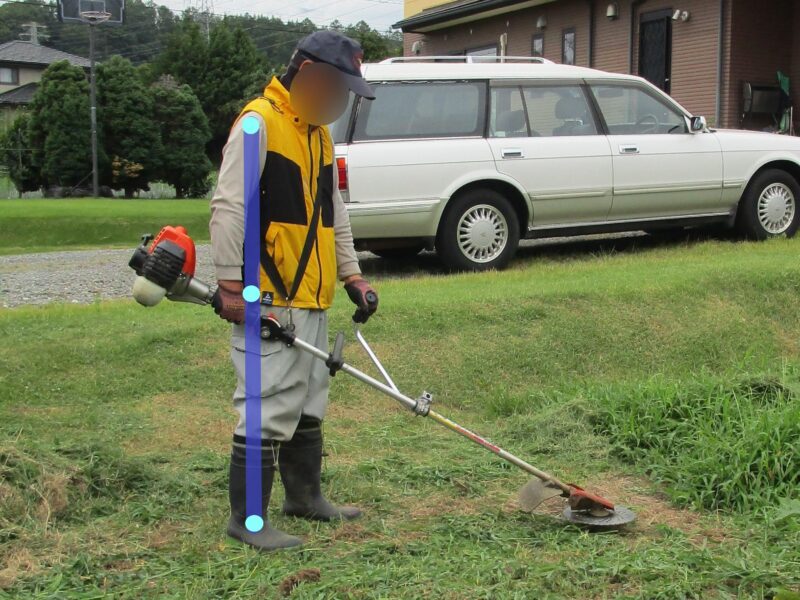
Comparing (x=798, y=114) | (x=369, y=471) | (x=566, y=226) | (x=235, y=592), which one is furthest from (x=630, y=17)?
(x=235, y=592)

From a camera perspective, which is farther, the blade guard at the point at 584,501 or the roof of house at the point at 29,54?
the roof of house at the point at 29,54

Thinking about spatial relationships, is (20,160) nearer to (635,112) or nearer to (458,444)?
(635,112)

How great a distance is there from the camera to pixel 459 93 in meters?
9.20

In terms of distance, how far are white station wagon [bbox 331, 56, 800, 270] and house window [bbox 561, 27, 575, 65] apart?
9951mm

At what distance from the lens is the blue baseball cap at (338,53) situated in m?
3.48

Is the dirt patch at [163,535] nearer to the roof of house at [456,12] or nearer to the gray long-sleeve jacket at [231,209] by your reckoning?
the gray long-sleeve jacket at [231,209]

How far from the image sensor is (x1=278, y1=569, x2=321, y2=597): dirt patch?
3.18 metres

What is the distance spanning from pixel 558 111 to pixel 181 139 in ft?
89.9

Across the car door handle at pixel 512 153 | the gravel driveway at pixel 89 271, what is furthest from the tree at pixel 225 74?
the car door handle at pixel 512 153

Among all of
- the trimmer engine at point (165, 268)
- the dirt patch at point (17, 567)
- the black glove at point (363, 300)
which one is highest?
the trimmer engine at point (165, 268)

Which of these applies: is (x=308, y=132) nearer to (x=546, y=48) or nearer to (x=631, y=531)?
(x=631, y=531)

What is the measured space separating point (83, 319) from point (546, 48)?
15469 mm

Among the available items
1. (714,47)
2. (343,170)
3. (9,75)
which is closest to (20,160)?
(714,47)

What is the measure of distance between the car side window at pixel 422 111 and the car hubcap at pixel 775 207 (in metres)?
3.17
